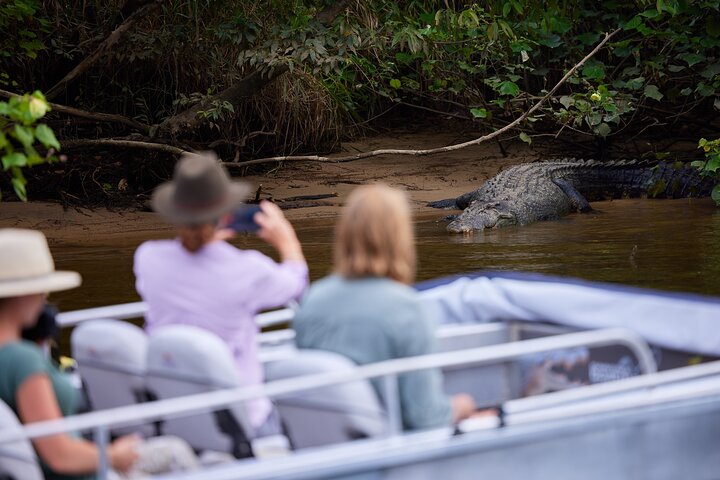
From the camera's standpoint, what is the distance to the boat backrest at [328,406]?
2.69 metres

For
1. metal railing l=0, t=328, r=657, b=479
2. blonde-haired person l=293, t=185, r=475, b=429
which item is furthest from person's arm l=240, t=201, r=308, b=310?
metal railing l=0, t=328, r=657, b=479

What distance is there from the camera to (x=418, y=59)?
48.2 ft

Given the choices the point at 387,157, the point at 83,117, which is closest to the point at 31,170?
the point at 83,117

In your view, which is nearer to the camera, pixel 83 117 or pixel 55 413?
pixel 55 413

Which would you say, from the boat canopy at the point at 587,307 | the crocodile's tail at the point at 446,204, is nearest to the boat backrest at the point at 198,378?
the boat canopy at the point at 587,307

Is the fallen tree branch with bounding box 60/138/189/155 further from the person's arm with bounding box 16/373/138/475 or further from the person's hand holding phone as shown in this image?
the person's arm with bounding box 16/373/138/475

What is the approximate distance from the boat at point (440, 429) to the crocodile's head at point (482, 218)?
685 centimetres

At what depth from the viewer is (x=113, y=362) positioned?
9.93 ft

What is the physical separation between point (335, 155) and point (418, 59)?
6.68 ft

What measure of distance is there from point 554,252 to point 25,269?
6727 mm

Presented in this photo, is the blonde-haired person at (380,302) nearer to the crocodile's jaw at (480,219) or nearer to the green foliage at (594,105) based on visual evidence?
the crocodile's jaw at (480,219)

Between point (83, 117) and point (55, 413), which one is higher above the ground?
point (83, 117)

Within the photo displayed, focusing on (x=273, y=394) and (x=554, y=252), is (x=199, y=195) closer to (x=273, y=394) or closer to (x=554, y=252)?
(x=273, y=394)

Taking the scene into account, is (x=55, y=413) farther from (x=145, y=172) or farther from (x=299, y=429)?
(x=145, y=172)
